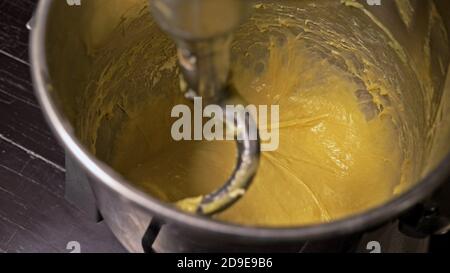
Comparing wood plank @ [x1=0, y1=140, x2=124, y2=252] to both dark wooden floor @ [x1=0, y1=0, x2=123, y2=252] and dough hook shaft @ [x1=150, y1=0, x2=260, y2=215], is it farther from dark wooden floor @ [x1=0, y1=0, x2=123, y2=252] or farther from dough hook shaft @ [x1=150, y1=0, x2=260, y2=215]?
dough hook shaft @ [x1=150, y1=0, x2=260, y2=215]

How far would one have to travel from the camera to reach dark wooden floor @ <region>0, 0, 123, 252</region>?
0.98m

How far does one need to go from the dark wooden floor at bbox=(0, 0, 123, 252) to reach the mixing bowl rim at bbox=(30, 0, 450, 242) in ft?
1.29

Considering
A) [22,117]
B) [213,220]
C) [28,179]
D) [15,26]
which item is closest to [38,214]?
[28,179]

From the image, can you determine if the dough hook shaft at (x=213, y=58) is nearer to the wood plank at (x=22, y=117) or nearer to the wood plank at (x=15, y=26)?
the wood plank at (x=22, y=117)

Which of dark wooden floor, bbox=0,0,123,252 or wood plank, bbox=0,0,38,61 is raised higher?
wood plank, bbox=0,0,38,61

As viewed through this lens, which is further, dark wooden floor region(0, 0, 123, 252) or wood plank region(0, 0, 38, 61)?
wood plank region(0, 0, 38, 61)

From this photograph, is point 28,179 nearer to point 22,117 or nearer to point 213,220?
point 22,117

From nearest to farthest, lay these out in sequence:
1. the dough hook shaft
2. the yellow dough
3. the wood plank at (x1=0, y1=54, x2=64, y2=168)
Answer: the dough hook shaft → the yellow dough → the wood plank at (x1=0, y1=54, x2=64, y2=168)

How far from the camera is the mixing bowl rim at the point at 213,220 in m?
0.58

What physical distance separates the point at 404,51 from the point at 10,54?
71 cm

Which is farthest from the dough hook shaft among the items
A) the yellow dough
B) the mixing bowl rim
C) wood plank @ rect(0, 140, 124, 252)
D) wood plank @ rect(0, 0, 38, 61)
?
wood plank @ rect(0, 0, 38, 61)

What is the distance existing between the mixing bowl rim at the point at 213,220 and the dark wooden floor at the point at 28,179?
39 cm

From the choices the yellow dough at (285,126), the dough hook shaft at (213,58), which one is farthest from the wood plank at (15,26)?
the dough hook shaft at (213,58)
